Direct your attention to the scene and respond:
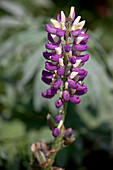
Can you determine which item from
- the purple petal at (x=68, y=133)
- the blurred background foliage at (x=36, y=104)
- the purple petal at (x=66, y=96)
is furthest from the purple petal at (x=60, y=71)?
the blurred background foliage at (x=36, y=104)

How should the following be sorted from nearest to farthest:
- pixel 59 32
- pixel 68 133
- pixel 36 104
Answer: pixel 59 32 < pixel 68 133 < pixel 36 104

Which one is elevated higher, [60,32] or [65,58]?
[60,32]

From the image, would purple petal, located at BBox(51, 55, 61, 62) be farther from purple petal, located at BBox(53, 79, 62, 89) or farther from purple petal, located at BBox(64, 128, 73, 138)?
purple petal, located at BBox(64, 128, 73, 138)

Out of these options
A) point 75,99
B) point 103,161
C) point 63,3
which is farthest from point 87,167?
point 63,3

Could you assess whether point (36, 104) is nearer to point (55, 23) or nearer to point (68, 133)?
point (68, 133)

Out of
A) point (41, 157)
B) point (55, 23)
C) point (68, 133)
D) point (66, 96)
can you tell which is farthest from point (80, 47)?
point (41, 157)

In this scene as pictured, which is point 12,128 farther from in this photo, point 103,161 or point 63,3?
point 63,3
